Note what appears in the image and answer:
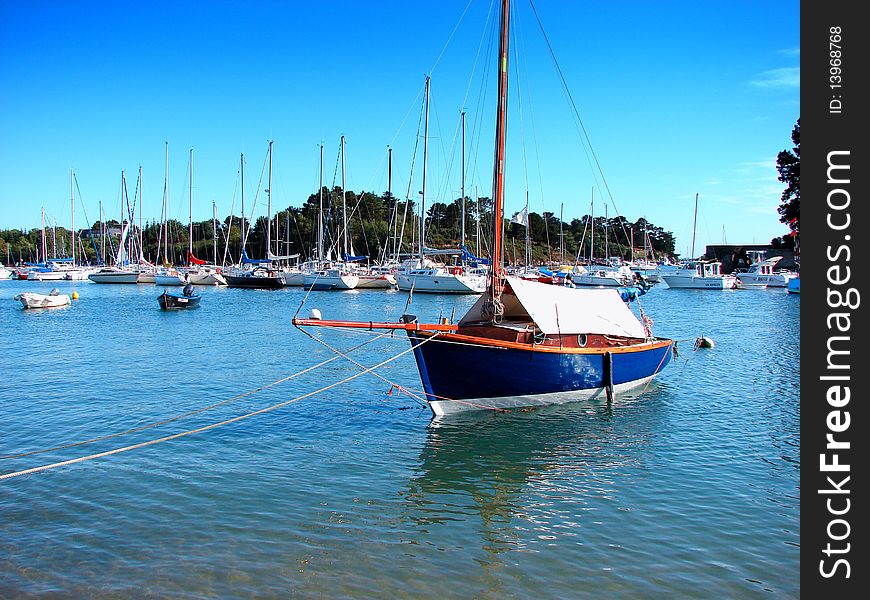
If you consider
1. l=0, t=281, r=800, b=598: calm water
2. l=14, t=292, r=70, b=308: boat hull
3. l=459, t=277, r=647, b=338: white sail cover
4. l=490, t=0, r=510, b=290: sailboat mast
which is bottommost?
l=0, t=281, r=800, b=598: calm water

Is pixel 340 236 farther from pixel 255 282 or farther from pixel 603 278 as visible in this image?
pixel 603 278

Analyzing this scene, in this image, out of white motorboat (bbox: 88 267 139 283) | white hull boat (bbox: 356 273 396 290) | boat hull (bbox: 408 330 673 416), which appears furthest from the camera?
white motorboat (bbox: 88 267 139 283)

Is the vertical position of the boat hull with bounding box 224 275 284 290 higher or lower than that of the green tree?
lower

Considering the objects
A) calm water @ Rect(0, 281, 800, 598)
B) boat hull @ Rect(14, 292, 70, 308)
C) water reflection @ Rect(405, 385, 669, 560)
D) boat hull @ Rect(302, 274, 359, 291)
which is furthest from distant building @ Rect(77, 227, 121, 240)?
water reflection @ Rect(405, 385, 669, 560)

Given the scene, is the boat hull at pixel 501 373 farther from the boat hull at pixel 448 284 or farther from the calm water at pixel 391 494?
the boat hull at pixel 448 284

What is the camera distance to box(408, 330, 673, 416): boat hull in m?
15.2

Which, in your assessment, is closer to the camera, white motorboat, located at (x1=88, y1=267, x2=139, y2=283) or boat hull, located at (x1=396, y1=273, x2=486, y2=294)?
boat hull, located at (x1=396, y1=273, x2=486, y2=294)

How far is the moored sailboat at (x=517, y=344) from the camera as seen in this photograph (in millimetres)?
15305

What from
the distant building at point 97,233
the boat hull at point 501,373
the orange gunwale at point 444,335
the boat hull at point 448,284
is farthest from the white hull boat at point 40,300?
the distant building at point 97,233

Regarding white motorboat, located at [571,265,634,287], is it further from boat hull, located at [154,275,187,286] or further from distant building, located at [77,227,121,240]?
distant building, located at [77,227,121,240]

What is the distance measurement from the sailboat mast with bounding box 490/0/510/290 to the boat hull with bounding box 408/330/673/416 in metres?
2.28

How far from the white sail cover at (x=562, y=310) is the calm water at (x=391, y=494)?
6.55 ft
